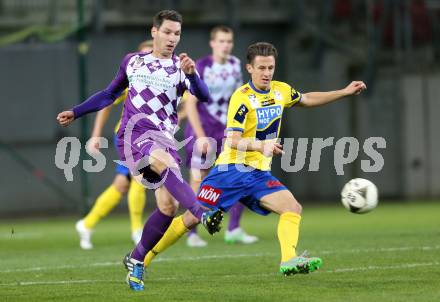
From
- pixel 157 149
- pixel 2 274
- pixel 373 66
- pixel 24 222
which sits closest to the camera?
pixel 157 149

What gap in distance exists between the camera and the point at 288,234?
25.6ft

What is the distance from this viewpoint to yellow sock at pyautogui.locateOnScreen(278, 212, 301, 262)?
25.2 ft

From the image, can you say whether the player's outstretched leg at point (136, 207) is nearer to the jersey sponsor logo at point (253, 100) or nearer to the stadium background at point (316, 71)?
the jersey sponsor logo at point (253, 100)

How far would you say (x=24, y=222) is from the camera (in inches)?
687

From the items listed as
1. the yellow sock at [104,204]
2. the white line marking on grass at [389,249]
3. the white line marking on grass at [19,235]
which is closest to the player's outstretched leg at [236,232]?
the yellow sock at [104,204]

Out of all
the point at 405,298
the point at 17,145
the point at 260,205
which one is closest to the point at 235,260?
the point at 260,205

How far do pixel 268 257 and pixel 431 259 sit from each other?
5.08 feet

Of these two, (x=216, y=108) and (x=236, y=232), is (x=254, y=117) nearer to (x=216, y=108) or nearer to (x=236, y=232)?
(x=236, y=232)

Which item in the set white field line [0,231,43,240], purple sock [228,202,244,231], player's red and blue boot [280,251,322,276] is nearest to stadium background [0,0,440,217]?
white field line [0,231,43,240]

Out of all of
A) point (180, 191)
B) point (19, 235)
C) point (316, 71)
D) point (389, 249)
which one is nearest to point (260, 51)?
point (180, 191)

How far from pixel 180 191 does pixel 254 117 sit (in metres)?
0.95

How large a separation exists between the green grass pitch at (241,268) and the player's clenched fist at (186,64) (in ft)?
5.13

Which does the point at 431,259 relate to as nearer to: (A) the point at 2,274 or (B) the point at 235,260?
(B) the point at 235,260

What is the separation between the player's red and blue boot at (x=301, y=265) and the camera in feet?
24.3
